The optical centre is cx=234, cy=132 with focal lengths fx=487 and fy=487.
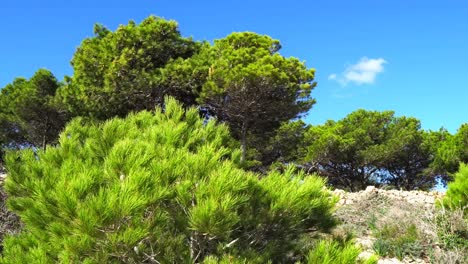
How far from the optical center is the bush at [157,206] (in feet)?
10.8

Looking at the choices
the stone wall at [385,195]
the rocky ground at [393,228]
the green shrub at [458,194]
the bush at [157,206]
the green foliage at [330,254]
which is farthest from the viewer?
the stone wall at [385,195]

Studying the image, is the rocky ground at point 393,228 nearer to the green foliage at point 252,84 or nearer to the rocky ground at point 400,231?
the rocky ground at point 400,231

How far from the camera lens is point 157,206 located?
3506mm

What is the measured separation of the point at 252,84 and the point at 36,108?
11.6m

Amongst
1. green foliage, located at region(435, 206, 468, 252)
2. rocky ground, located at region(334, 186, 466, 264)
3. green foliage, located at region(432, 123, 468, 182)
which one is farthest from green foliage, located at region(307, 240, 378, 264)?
green foliage, located at region(432, 123, 468, 182)

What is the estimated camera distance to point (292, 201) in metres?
3.72

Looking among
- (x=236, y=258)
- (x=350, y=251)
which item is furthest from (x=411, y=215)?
(x=236, y=258)

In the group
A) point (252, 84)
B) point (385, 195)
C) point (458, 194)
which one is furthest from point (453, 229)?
point (252, 84)

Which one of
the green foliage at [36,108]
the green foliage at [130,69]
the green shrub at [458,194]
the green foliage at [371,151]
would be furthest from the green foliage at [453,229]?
the green foliage at [36,108]

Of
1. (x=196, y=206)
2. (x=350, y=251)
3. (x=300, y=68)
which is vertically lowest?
(x=350, y=251)

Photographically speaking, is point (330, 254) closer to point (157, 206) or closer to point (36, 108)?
point (157, 206)

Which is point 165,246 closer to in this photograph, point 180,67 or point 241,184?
point 241,184

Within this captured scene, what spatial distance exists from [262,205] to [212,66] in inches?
518

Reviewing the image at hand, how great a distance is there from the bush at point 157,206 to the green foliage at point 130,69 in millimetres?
12160
